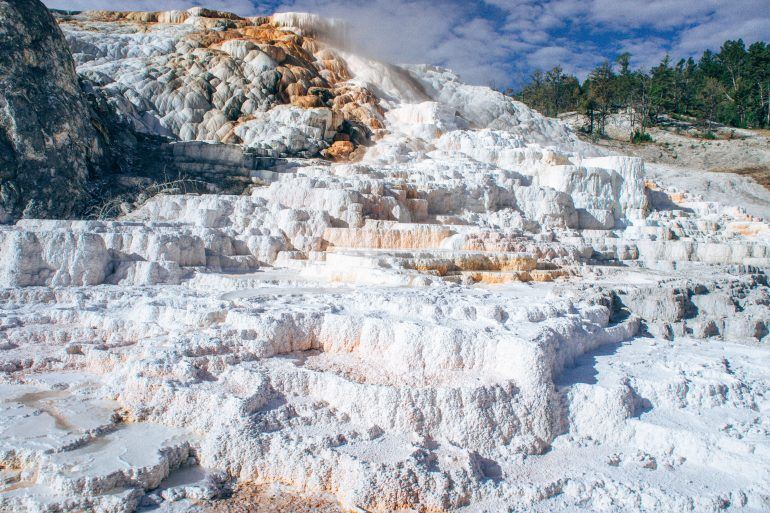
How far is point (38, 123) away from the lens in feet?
35.0

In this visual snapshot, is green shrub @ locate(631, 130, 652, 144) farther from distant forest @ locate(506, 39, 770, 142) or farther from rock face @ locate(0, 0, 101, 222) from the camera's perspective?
rock face @ locate(0, 0, 101, 222)

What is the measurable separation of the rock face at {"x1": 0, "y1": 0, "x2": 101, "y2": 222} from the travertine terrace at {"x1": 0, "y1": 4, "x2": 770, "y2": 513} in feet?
5.10

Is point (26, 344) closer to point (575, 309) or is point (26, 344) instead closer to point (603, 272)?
point (575, 309)

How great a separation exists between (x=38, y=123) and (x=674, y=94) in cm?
3185

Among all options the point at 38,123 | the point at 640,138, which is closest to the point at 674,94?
the point at 640,138

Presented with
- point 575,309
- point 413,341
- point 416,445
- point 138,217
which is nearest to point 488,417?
point 416,445

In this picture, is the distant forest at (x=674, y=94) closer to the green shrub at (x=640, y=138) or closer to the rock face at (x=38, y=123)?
the green shrub at (x=640, y=138)

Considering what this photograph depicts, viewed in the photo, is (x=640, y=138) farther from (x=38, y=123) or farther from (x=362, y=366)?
(x=362, y=366)

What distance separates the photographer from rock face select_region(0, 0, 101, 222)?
10.2m

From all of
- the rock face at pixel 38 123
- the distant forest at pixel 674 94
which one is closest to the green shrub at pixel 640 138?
the distant forest at pixel 674 94

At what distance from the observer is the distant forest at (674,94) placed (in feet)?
94.7

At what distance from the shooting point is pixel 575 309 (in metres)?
5.29

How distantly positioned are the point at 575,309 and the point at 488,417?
2141mm

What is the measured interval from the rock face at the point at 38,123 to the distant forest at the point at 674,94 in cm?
2366
